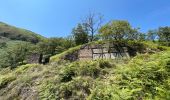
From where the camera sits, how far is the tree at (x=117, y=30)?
24.0m

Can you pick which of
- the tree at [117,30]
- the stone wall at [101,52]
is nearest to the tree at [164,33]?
the tree at [117,30]

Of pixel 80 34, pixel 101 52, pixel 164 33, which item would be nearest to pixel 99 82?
pixel 101 52

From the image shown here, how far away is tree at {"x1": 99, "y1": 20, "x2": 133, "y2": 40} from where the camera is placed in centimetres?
2397

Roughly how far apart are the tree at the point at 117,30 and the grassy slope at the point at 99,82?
1007 centimetres

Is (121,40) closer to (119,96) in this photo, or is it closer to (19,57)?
(119,96)

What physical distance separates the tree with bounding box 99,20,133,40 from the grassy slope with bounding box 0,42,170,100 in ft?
33.0

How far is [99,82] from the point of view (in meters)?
11.5

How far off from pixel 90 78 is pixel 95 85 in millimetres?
777

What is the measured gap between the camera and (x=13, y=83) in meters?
15.5

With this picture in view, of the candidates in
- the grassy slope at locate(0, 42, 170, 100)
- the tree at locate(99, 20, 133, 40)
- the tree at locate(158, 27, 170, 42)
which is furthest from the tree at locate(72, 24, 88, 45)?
the grassy slope at locate(0, 42, 170, 100)

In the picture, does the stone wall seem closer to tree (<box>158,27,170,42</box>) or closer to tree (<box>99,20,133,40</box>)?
tree (<box>99,20,133,40</box>)

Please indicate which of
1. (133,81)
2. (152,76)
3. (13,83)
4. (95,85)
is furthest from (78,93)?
(13,83)

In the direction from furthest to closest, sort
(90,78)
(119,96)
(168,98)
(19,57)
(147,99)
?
(19,57) < (90,78) < (119,96) < (147,99) < (168,98)

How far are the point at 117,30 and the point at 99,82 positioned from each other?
13321 mm
